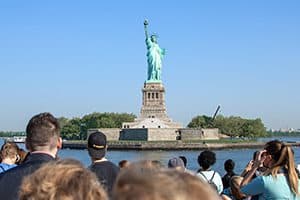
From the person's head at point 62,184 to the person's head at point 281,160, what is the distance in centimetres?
233

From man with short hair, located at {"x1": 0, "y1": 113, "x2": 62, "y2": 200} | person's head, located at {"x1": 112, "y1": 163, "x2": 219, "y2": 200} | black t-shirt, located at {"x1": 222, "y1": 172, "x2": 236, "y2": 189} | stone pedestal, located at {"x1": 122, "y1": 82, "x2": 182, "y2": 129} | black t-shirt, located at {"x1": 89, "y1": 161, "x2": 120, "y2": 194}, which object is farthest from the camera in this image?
stone pedestal, located at {"x1": 122, "y1": 82, "x2": 182, "y2": 129}

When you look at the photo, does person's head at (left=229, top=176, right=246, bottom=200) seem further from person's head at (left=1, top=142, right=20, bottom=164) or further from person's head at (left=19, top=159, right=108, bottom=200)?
person's head at (left=19, top=159, right=108, bottom=200)

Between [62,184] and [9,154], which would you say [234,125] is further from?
[62,184]

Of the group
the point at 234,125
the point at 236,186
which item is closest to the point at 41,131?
the point at 236,186

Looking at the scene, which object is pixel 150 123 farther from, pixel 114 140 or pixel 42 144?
pixel 42 144

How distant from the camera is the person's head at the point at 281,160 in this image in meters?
4.75

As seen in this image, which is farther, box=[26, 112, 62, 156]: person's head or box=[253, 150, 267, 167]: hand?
box=[253, 150, 267, 167]: hand

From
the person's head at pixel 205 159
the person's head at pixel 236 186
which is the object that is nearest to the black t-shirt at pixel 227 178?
the person's head at pixel 205 159

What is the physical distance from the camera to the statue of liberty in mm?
77188

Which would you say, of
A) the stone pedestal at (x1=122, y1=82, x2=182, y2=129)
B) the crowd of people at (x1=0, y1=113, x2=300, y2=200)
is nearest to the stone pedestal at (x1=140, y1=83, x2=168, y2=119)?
the stone pedestal at (x1=122, y1=82, x2=182, y2=129)

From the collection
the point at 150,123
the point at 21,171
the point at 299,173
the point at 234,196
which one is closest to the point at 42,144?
the point at 21,171

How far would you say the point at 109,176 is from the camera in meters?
5.32

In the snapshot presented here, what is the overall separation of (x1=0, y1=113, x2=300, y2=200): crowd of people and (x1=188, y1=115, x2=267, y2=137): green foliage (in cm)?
10176

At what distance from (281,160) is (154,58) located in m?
72.5
